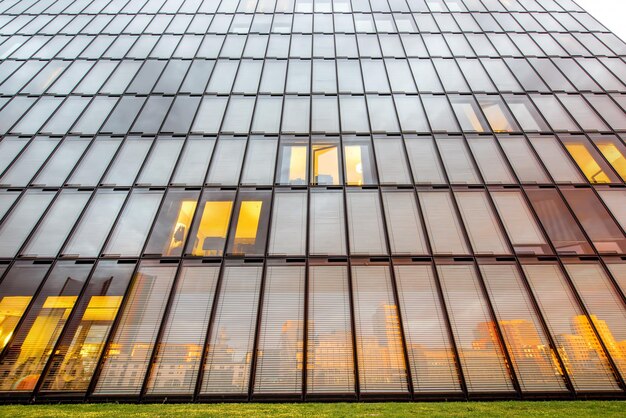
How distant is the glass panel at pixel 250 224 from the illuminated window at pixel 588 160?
1193cm

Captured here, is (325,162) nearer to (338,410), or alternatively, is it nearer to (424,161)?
(424,161)

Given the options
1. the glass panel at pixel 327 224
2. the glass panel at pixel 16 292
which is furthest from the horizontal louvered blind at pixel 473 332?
the glass panel at pixel 16 292

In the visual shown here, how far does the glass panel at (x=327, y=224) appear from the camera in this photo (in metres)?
11.6

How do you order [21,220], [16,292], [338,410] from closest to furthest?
[338,410] → [16,292] → [21,220]

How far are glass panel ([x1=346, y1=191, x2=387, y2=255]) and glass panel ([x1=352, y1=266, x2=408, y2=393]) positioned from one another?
0.74m

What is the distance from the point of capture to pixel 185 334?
9727mm

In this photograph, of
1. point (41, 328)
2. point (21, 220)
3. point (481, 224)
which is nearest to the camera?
point (41, 328)

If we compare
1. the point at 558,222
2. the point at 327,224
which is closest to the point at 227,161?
the point at 327,224

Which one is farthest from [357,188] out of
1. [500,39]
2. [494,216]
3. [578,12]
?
[578,12]

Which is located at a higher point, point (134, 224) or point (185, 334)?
point (134, 224)

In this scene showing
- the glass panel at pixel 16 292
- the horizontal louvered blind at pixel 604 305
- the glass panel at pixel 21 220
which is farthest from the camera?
the glass panel at pixel 21 220

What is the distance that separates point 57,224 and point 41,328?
388 cm

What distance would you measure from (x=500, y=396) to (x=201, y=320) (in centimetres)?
779

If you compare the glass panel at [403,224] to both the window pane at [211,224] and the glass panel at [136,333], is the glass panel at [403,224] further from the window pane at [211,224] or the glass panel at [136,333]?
the glass panel at [136,333]
